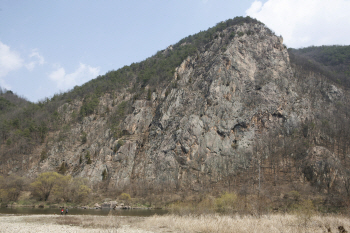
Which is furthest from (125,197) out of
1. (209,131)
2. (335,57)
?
(335,57)

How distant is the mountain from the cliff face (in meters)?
0.36

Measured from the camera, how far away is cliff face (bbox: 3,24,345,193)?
76188mm

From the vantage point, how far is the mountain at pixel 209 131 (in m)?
71.8

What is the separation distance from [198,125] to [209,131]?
4.24 metres

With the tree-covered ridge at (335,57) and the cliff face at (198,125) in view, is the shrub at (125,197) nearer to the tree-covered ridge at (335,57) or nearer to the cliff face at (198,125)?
the cliff face at (198,125)

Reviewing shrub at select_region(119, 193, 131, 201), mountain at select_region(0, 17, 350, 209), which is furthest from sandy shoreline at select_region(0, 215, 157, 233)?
mountain at select_region(0, 17, 350, 209)

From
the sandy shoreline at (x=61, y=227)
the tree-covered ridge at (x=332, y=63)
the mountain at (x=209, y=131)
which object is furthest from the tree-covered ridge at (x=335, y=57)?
the sandy shoreline at (x=61, y=227)

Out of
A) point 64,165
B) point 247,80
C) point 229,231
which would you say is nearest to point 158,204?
point 64,165

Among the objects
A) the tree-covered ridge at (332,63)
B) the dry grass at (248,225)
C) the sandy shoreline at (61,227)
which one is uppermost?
the tree-covered ridge at (332,63)

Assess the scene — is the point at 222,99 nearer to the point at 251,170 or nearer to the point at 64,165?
the point at 251,170

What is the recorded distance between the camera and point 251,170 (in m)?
75.1

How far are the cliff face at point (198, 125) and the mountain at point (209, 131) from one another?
361 mm

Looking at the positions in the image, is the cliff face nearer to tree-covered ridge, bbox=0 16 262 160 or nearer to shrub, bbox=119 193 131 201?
tree-covered ridge, bbox=0 16 262 160

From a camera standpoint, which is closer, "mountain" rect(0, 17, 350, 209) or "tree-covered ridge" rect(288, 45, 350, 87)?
"mountain" rect(0, 17, 350, 209)
